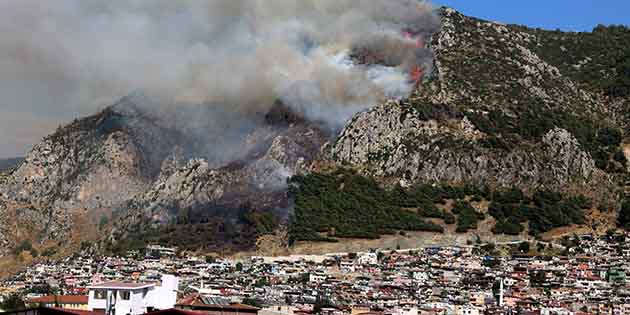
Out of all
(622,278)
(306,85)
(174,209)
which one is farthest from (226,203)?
(622,278)

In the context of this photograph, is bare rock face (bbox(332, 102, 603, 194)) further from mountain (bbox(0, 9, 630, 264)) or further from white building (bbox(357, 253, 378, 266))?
white building (bbox(357, 253, 378, 266))

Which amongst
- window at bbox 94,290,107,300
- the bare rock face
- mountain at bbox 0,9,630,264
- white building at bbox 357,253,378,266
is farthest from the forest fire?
window at bbox 94,290,107,300

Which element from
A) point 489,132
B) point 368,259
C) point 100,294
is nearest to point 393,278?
point 368,259

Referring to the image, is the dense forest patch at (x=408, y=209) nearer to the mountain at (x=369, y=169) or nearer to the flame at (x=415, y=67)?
the mountain at (x=369, y=169)

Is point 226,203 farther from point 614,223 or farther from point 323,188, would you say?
point 614,223

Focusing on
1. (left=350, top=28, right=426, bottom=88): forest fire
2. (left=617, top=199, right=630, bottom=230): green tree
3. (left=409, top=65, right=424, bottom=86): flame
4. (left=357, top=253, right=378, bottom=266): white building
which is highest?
(left=350, top=28, right=426, bottom=88): forest fire
